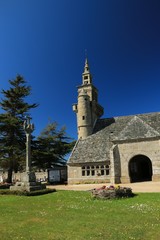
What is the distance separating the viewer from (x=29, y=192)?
19328mm

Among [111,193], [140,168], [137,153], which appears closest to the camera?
[111,193]

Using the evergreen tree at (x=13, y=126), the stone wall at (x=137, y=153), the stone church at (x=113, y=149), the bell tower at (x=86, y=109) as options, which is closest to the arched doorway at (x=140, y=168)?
the stone church at (x=113, y=149)

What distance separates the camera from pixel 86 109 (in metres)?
40.4

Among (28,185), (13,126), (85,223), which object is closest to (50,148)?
(13,126)

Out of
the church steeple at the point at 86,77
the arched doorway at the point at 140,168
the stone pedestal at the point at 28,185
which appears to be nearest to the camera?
Answer: the stone pedestal at the point at 28,185

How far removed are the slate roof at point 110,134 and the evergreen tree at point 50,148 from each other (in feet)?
17.3

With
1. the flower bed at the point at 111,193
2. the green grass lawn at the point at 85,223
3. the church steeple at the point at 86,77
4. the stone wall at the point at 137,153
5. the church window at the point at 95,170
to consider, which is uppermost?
the church steeple at the point at 86,77

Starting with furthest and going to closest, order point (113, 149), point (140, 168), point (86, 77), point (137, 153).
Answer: point (86, 77), point (140, 168), point (113, 149), point (137, 153)

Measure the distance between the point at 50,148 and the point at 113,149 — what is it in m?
14.6

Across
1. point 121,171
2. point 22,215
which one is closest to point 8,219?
point 22,215

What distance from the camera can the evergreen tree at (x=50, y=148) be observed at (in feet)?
125

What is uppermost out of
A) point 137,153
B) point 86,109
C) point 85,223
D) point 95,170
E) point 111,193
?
point 86,109

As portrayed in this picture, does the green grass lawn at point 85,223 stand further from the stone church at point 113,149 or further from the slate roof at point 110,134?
the slate roof at point 110,134

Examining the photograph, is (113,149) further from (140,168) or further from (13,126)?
(13,126)
